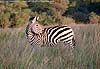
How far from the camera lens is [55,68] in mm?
3438

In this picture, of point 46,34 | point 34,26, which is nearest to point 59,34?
point 46,34

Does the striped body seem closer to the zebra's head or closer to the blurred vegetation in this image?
the zebra's head

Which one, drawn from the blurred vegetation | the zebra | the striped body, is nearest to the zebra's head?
the zebra

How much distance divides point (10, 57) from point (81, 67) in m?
0.70

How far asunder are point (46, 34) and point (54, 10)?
19.2 metres

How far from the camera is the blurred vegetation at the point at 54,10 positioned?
22219 mm

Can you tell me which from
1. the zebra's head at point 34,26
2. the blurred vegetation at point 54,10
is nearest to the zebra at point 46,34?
the zebra's head at point 34,26

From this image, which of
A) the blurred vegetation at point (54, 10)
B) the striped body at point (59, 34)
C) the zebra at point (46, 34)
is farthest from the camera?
the blurred vegetation at point (54, 10)

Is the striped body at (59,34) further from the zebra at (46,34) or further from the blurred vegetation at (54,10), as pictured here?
the blurred vegetation at (54,10)

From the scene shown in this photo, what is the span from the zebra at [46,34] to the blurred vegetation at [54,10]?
14220 mm

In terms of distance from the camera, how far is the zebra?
256 inches

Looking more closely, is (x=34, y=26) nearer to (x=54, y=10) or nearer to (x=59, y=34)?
(x=59, y=34)

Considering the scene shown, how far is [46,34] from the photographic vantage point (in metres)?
6.82

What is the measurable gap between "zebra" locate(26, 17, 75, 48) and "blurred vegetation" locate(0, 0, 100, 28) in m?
14.2
